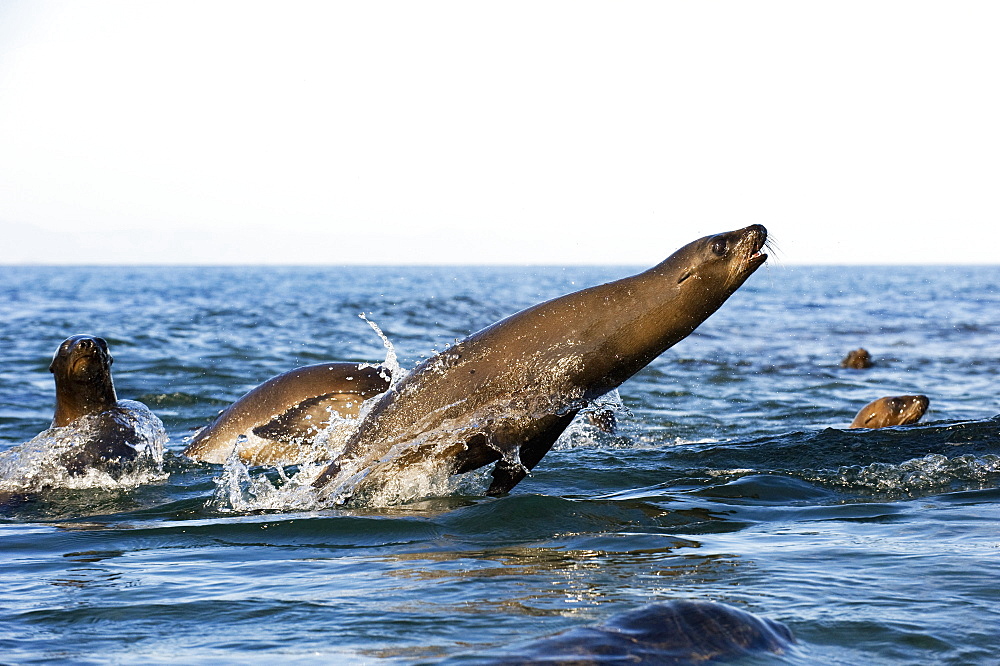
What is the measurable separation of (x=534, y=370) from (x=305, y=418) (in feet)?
7.99

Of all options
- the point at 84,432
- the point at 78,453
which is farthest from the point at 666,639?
the point at 84,432

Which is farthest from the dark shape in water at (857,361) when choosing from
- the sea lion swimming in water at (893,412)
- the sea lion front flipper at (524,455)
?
the sea lion front flipper at (524,455)

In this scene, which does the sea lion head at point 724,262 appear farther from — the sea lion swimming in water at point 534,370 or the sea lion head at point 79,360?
the sea lion head at point 79,360

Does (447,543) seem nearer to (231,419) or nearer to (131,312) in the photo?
(231,419)

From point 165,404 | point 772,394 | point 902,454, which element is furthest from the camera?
point 772,394

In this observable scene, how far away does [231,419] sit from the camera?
8258 mm

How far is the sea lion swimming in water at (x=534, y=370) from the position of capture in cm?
612

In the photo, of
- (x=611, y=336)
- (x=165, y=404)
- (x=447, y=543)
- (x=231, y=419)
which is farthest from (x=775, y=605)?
(x=165, y=404)

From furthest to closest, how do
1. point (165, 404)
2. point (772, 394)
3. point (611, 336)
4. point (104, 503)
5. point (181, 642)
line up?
point (772, 394)
point (165, 404)
point (104, 503)
point (611, 336)
point (181, 642)

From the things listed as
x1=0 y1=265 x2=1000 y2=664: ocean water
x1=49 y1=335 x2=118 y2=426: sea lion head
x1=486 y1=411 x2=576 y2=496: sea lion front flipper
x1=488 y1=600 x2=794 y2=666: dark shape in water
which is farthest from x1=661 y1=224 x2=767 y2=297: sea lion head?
x1=49 y1=335 x2=118 y2=426: sea lion head

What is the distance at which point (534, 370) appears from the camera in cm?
612

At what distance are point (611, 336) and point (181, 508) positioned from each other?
2.65m

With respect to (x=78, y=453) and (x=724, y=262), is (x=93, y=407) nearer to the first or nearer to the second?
(x=78, y=453)

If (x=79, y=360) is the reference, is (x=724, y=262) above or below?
above
